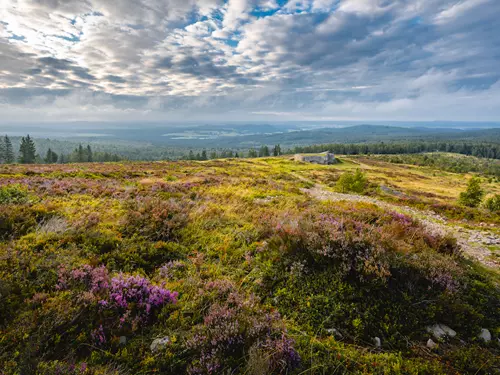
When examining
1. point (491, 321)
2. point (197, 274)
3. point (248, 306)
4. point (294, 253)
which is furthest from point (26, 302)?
point (491, 321)

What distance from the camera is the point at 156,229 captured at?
22.9ft

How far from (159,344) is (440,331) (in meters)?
4.74

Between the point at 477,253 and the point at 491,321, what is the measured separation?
5.93m

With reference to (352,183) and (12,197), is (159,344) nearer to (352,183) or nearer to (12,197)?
(12,197)

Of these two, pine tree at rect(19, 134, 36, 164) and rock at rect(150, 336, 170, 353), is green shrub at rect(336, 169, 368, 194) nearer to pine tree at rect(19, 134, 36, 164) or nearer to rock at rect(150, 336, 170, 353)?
rock at rect(150, 336, 170, 353)

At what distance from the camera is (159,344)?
3340mm

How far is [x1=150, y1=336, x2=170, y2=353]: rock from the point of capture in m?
3.28

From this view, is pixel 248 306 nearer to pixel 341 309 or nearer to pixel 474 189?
pixel 341 309

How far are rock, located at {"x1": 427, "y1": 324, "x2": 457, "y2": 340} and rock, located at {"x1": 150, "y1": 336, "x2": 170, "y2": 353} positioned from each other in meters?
4.45

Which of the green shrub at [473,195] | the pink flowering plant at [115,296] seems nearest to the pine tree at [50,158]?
the pink flowering plant at [115,296]

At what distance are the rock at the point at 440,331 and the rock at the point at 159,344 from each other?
4446 mm

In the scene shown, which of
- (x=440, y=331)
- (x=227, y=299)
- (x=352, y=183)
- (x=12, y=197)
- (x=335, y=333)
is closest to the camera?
(x=335, y=333)

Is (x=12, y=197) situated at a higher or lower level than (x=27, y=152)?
lower

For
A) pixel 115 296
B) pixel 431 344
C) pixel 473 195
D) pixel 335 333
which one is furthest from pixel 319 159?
pixel 115 296
